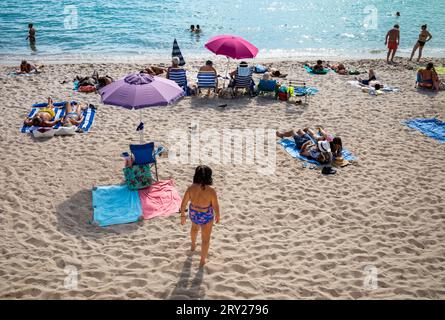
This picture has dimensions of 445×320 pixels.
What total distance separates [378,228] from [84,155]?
5922mm

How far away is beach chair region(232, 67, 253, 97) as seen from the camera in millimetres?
11391

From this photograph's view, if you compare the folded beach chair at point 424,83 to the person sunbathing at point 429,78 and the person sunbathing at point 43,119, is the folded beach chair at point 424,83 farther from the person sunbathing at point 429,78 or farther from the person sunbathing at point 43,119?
the person sunbathing at point 43,119

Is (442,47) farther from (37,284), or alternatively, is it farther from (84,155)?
(37,284)

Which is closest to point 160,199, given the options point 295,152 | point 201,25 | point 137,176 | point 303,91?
point 137,176

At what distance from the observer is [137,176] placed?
21.9 ft

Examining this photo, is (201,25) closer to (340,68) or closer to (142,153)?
(340,68)

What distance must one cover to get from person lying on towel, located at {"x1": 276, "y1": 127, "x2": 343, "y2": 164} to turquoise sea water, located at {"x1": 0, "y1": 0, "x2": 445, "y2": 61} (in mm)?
12773

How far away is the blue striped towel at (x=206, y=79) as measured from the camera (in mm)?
11320

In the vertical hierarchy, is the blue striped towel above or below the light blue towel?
above

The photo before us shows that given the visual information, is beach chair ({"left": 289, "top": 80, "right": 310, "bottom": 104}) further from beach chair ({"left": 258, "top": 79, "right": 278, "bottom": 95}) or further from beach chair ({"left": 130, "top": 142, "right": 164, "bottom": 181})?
beach chair ({"left": 130, "top": 142, "right": 164, "bottom": 181})

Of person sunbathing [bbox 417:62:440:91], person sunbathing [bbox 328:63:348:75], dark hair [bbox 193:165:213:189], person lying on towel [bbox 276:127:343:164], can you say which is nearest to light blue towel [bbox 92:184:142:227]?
dark hair [bbox 193:165:213:189]

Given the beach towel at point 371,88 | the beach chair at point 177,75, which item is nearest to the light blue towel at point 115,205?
the beach chair at point 177,75

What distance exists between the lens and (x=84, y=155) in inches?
310

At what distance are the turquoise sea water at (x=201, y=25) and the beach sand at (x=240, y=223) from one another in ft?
39.2
